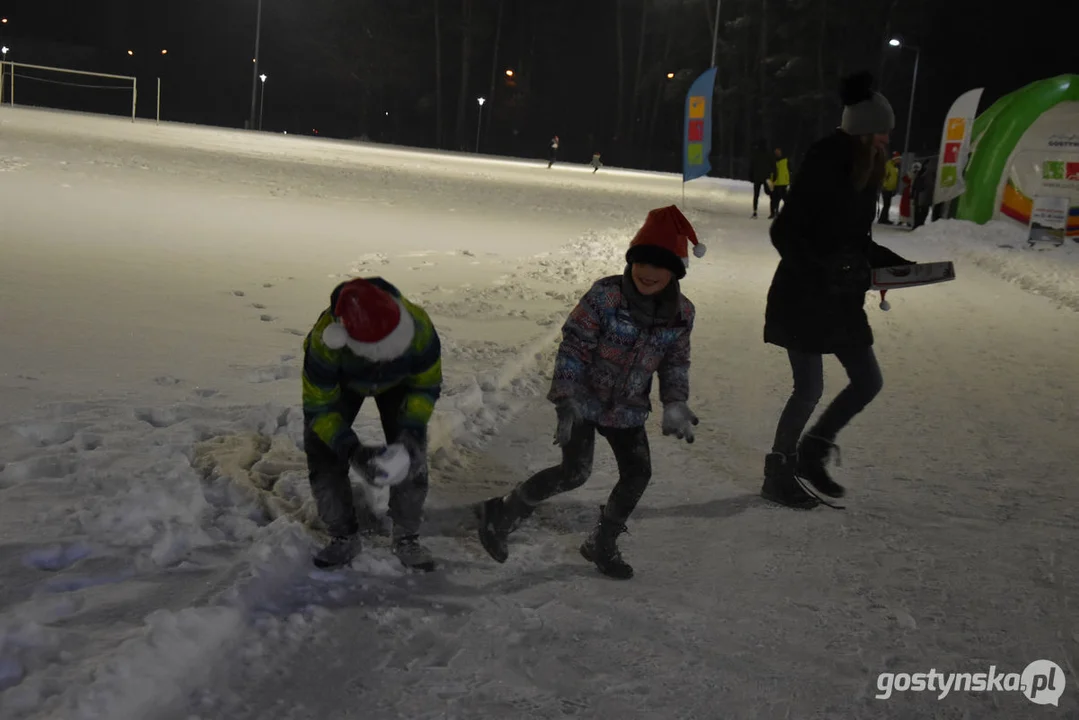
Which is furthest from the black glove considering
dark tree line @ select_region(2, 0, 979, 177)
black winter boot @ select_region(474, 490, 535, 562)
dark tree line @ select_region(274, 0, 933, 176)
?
dark tree line @ select_region(274, 0, 933, 176)

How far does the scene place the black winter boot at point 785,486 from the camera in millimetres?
4676

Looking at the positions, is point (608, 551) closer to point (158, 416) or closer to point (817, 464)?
point (817, 464)

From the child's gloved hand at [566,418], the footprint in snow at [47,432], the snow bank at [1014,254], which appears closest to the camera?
the child's gloved hand at [566,418]

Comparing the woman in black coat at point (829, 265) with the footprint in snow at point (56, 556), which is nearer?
the footprint in snow at point (56, 556)

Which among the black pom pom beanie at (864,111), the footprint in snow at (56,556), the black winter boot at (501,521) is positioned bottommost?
the footprint in snow at (56,556)

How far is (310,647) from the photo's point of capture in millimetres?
3078

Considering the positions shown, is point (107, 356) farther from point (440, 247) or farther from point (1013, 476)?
point (440, 247)

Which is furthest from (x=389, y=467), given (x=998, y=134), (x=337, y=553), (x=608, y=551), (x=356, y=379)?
(x=998, y=134)

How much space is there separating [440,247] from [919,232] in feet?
40.1

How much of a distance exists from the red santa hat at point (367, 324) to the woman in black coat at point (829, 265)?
2.01 metres

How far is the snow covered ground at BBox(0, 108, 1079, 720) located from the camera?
2.94 m
